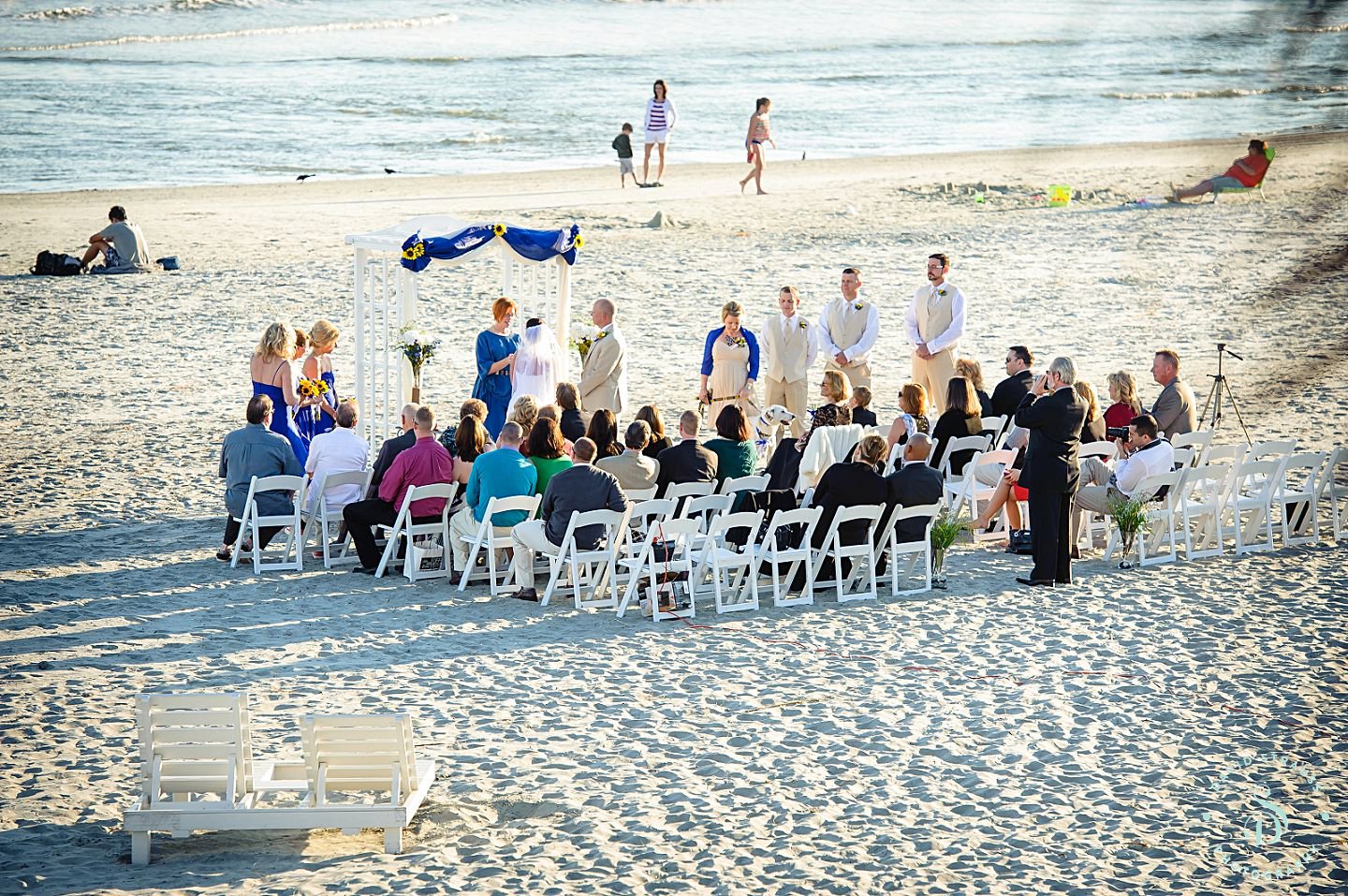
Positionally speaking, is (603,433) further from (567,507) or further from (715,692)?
(715,692)

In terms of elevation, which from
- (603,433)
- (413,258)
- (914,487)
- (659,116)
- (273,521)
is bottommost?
(273,521)

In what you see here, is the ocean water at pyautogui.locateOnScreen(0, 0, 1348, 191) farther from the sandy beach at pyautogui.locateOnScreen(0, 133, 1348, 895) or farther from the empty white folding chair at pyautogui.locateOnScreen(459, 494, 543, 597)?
the empty white folding chair at pyautogui.locateOnScreen(459, 494, 543, 597)

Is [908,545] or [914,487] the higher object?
[914,487]

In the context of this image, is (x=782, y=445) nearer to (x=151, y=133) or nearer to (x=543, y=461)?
(x=543, y=461)

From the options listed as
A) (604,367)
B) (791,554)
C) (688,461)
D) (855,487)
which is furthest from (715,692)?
(604,367)

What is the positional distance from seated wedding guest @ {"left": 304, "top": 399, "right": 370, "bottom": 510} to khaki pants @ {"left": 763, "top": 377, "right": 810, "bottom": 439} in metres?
4.36

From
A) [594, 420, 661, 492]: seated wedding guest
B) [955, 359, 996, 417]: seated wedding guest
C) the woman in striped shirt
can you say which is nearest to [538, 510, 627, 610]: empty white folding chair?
[594, 420, 661, 492]: seated wedding guest

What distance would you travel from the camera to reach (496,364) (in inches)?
508

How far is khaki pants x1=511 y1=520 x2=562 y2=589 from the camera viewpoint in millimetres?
9969

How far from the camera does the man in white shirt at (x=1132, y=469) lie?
428 inches

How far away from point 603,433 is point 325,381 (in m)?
2.78

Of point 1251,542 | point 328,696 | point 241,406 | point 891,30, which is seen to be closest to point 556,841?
point 328,696

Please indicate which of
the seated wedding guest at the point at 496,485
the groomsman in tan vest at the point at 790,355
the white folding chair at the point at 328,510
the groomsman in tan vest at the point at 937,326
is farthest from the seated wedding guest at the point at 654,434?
the groomsman in tan vest at the point at 937,326

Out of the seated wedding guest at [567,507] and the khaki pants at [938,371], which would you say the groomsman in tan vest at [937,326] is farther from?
the seated wedding guest at [567,507]
